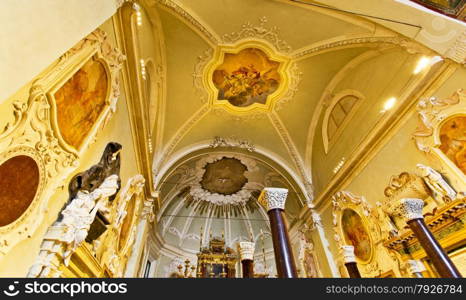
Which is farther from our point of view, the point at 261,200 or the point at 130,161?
the point at 130,161

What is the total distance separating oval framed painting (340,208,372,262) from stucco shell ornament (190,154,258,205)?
5008 millimetres

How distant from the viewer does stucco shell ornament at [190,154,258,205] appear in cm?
1127

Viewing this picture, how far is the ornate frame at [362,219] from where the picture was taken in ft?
20.3

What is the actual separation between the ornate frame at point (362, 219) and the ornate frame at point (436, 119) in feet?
7.48

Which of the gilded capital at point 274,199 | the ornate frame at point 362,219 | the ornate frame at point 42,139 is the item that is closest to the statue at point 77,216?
the ornate frame at point 42,139

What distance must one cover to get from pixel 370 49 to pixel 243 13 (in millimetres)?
4159

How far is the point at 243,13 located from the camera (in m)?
6.86

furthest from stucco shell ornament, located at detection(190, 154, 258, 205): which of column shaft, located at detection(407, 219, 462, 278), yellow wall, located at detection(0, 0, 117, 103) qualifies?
yellow wall, located at detection(0, 0, 117, 103)

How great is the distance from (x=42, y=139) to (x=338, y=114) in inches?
341

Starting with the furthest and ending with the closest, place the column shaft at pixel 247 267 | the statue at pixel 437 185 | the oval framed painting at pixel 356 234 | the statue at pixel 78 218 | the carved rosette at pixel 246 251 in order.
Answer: the oval framed painting at pixel 356 234 < the carved rosette at pixel 246 251 < the column shaft at pixel 247 267 < the statue at pixel 437 185 < the statue at pixel 78 218

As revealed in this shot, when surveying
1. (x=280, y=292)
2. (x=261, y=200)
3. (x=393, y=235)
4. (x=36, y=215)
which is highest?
(x=393, y=235)

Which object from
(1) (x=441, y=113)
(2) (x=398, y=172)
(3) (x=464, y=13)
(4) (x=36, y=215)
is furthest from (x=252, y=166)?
(4) (x=36, y=215)

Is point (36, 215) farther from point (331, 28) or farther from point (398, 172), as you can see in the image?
point (331, 28)

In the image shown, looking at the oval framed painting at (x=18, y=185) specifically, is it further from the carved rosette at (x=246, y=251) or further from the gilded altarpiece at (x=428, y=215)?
the gilded altarpiece at (x=428, y=215)
